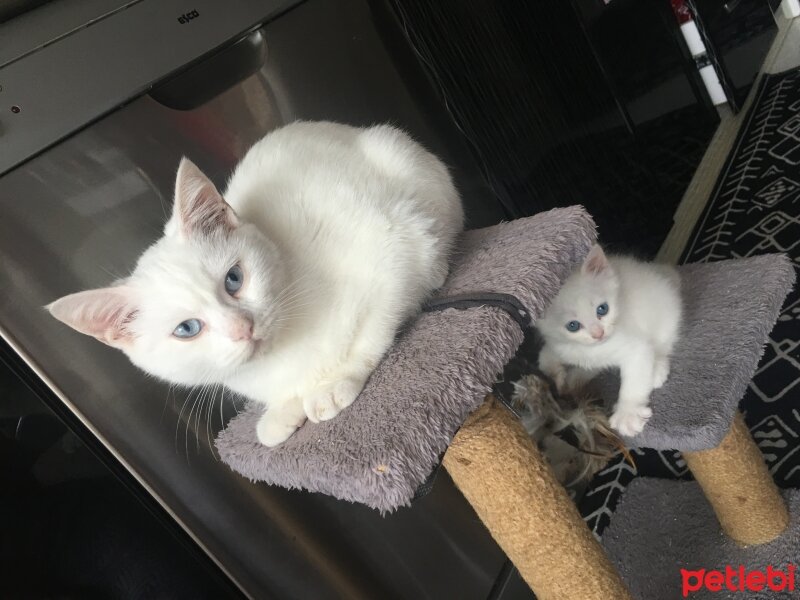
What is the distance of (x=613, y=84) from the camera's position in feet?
6.57

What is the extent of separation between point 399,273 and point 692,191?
198 cm

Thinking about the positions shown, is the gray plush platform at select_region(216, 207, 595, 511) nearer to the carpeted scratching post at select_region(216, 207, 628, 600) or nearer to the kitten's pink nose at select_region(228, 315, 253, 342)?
the carpeted scratching post at select_region(216, 207, 628, 600)

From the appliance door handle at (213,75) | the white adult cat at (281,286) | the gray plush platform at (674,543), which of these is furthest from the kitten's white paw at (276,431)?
the gray plush platform at (674,543)

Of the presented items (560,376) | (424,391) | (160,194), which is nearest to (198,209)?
(160,194)

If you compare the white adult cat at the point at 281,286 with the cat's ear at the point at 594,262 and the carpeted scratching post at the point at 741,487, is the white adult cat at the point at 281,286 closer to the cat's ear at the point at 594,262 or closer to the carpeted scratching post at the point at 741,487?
the cat's ear at the point at 594,262

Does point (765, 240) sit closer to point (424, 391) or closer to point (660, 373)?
point (660, 373)

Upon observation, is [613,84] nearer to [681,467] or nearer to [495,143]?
[495,143]

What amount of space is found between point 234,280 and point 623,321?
80cm

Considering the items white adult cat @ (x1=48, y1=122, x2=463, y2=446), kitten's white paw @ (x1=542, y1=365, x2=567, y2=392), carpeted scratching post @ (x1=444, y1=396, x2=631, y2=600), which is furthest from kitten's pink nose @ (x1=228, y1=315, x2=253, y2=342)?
kitten's white paw @ (x1=542, y1=365, x2=567, y2=392)

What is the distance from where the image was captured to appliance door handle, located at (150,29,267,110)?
3.70 feet

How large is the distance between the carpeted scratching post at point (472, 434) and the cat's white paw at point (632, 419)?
258mm

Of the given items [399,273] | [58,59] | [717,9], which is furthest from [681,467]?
[717,9]

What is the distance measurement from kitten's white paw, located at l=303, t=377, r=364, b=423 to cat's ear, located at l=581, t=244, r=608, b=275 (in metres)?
0.59

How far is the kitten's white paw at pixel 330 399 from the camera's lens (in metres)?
0.85
